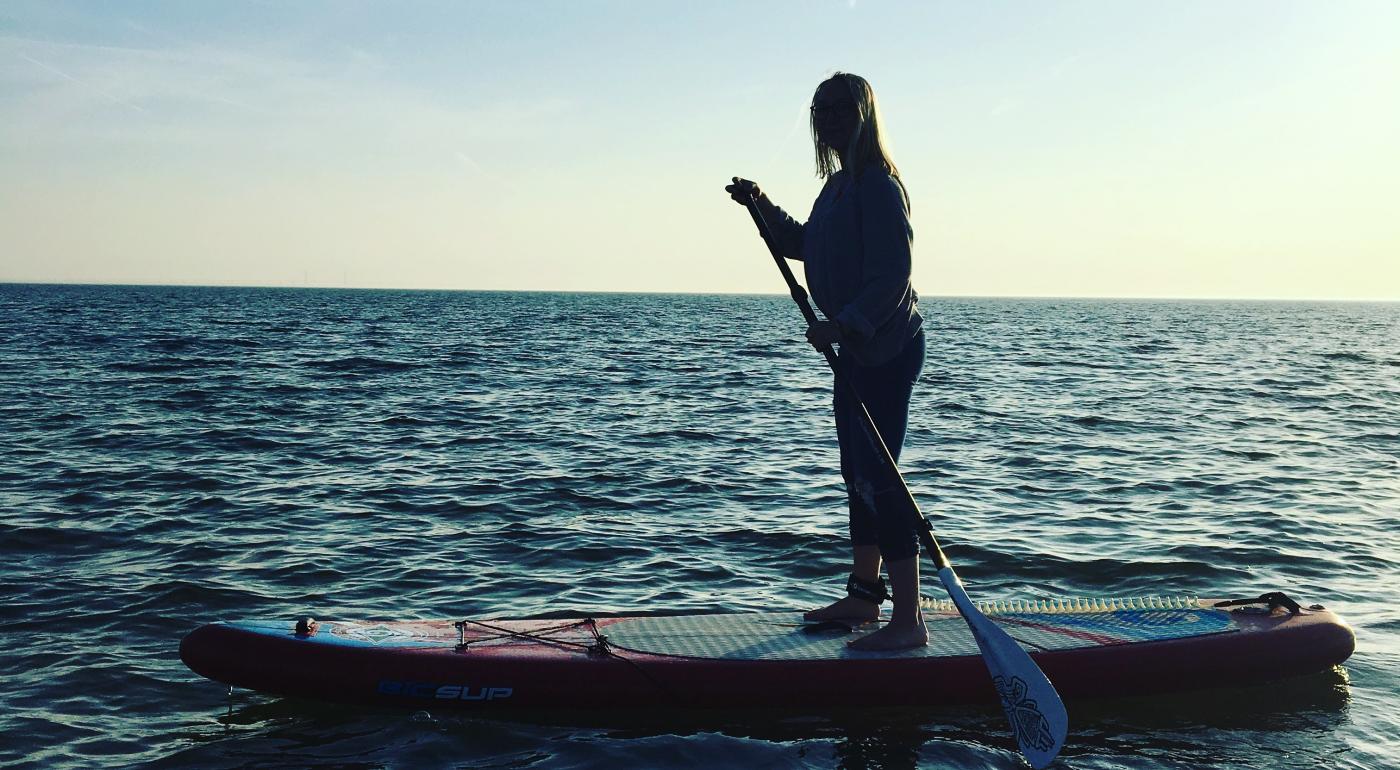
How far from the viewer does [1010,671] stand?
4.73 m

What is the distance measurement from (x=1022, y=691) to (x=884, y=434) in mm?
1231

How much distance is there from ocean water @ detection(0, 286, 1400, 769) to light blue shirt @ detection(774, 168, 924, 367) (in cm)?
179

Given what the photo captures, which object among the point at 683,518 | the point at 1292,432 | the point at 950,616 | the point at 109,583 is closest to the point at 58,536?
the point at 109,583

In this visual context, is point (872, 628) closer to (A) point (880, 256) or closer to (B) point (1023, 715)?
(B) point (1023, 715)

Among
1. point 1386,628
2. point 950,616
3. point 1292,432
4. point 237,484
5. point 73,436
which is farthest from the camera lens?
point 1292,432

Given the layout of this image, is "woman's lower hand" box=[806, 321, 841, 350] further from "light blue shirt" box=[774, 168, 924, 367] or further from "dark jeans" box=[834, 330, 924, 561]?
"dark jeans" box=[834, 330, 924, 561]

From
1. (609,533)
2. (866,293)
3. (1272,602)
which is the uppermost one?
(866,293)

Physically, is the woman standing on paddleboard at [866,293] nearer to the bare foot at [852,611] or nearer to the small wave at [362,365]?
the bare foot at [852,611]

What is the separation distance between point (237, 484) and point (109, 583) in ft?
12.1

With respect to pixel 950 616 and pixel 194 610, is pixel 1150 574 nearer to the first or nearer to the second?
pixel 950 616

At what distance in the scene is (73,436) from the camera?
13.5m

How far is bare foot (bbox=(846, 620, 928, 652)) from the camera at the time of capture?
206 inches

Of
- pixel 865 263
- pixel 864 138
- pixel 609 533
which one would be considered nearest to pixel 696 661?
pixel 865 263

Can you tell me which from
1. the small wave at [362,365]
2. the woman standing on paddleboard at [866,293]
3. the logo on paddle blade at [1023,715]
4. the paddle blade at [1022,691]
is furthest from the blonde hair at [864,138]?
the small wave at [362,365]
